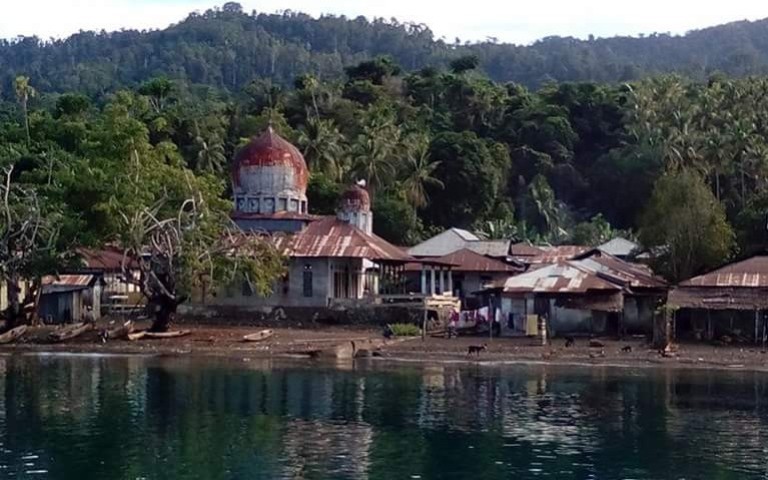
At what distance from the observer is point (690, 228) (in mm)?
69500

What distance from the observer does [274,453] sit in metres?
32.9

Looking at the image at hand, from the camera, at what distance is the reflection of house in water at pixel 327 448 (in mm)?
30734

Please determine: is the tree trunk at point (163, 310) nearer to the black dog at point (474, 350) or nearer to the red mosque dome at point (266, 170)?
the red mosque dome at point (266, 170)

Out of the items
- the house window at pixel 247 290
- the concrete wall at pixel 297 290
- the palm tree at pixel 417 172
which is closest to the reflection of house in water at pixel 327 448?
the concrete wall at pixel 297 290

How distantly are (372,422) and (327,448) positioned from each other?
15.5 ft

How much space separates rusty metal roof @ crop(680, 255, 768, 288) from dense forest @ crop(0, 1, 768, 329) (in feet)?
22.8

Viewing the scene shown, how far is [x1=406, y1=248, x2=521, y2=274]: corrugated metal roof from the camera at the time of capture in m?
77.5

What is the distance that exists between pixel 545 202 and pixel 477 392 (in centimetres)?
6756

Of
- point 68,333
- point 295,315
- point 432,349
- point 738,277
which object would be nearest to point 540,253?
point 295,315

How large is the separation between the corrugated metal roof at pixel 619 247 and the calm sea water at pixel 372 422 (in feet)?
134

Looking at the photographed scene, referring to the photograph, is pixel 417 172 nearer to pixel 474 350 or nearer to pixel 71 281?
pixel 71 281

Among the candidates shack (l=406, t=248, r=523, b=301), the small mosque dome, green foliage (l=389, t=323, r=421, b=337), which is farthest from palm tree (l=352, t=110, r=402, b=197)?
Answer: green foliage (l=389, t=323, r=421, b=337)

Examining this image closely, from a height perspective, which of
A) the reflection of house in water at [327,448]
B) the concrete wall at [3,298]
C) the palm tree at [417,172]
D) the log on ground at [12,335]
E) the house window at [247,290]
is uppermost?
the palm tree at [417,172]

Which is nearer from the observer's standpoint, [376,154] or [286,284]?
[286,284]
